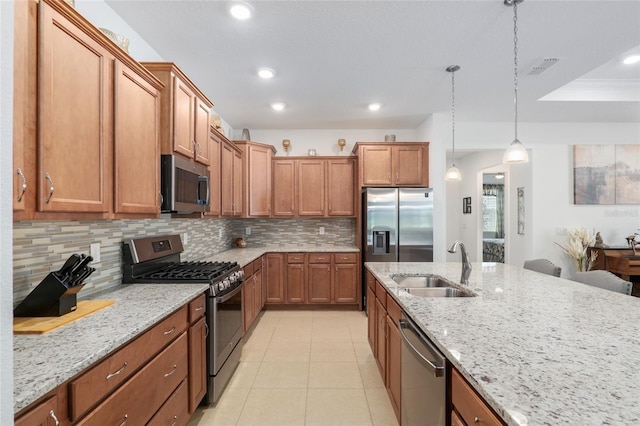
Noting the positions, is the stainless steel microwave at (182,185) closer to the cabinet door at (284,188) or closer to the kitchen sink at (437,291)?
the kitchen sink at (437,291)

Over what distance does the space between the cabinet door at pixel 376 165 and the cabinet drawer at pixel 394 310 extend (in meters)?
2.51

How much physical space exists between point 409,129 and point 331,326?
11.0 ft

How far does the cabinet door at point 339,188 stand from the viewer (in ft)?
14.8

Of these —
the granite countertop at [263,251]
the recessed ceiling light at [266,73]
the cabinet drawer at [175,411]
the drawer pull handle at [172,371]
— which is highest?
the recessed ceiling light at [266,73]

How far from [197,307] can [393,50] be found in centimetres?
255

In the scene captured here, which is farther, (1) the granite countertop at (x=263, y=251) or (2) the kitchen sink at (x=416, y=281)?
(1) the granite countertop at (x=263, y=251)

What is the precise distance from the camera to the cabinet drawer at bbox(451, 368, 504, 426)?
807mm

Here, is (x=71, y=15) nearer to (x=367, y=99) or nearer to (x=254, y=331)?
(x=367, y=99)

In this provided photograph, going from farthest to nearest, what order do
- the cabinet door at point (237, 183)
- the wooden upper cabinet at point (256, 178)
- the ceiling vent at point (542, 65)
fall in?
1. the wooden upper cabinet at point (256, 178)
2. the cabinet door at point (237, 183)
3. the ceiling vent at point (542, 65)

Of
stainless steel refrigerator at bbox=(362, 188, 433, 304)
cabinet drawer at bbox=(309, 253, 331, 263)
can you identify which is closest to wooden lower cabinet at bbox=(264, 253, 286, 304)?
cabinet drawer at bbox=(309, 253, 331, 263)

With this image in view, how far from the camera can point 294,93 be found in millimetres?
3365

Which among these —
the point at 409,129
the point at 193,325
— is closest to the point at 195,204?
the point at 193,325

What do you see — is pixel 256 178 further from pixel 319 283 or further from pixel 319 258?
pixel 319 283

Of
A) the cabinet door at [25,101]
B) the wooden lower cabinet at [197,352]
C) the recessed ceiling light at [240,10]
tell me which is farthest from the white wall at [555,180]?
the cabinet door at [25,101]
